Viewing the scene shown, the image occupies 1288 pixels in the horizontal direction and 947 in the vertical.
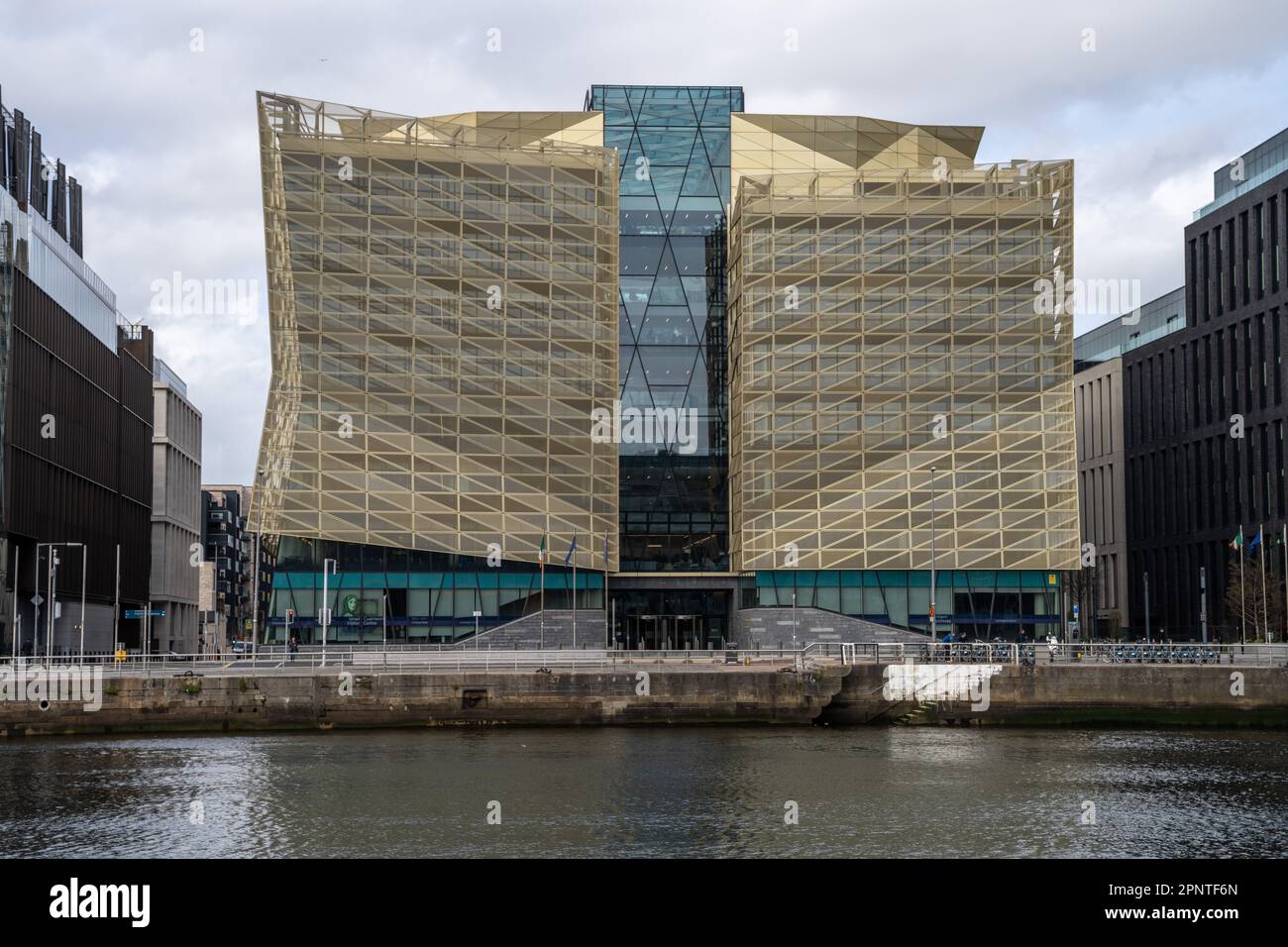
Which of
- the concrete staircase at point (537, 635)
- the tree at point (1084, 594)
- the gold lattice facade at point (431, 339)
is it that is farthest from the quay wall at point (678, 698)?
the tree at point (1084, 594)

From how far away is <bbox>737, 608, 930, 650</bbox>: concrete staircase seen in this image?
9056 centimetres

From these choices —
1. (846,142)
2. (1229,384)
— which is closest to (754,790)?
(846,142)

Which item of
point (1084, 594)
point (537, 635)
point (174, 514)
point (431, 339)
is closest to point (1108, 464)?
point (1084, 594)

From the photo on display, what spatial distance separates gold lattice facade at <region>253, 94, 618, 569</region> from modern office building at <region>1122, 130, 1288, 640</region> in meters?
47.1

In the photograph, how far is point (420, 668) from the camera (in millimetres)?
64500

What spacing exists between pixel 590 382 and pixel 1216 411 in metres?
53.4

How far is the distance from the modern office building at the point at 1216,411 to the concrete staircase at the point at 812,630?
28.8 m

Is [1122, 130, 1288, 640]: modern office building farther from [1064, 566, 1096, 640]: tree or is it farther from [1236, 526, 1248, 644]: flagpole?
[1064, 566, 1096, 640]: tree

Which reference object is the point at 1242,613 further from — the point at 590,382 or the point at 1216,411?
the point at 590,382

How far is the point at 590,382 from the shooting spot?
303 feet

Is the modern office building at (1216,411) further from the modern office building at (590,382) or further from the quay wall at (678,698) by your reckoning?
the quay wall at (678,698)

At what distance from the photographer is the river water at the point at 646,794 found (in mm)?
34969

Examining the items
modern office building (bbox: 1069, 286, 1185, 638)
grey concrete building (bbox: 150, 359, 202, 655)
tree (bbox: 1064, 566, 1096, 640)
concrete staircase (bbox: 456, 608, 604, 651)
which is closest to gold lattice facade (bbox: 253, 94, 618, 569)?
concrete staircase (bbox: 456, 608, 604, 651)

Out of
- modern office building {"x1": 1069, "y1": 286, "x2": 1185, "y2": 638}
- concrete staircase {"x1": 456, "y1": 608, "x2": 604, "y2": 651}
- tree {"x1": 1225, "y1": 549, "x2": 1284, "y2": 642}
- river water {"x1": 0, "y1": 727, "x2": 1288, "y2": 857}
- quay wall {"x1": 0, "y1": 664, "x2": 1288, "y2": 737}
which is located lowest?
river water {"x1": 0, "y1": 727, "x2": 1288, "y2": 857}
